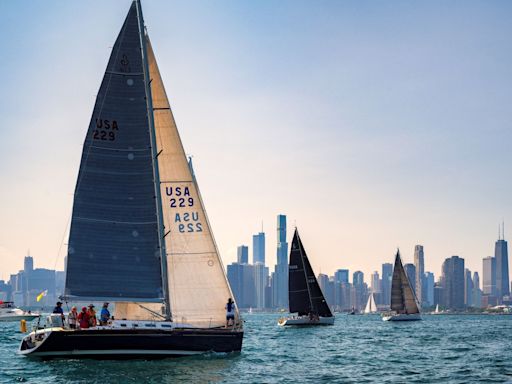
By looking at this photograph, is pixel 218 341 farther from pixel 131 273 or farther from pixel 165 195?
pixel 165 195

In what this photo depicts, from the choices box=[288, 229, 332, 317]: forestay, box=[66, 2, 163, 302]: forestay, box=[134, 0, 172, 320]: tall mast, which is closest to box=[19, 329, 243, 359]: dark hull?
box=[134, 0, 172, 320]: tall mast

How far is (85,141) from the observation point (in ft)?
114

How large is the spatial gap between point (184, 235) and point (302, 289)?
45509mm

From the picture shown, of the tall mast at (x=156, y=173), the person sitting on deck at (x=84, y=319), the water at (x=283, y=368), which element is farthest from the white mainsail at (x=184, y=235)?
the person sitting on deck at (x=84, y=319)

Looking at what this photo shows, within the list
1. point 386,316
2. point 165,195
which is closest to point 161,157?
point 165,195

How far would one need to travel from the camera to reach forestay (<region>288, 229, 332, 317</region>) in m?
81.1

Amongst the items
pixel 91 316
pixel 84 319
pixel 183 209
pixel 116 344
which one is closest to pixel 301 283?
pixel 183 209

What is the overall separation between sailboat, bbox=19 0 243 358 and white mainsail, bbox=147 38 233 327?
402mm

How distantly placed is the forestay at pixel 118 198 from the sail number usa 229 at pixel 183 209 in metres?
2.39

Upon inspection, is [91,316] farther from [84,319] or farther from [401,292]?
[401,292]

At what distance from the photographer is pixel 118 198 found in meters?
35.0

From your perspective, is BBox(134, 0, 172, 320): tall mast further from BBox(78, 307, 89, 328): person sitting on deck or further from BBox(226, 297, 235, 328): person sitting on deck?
BBox(78, 307, 89, 328): person sitting on deck

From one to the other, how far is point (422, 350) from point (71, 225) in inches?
922

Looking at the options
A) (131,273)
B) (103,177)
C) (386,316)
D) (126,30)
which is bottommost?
(386,316)
